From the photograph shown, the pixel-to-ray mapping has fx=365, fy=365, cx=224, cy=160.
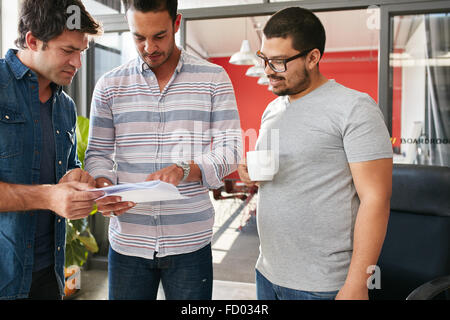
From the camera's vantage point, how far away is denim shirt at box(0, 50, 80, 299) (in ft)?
3.50

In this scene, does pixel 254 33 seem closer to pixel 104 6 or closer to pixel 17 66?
pixel 104 6

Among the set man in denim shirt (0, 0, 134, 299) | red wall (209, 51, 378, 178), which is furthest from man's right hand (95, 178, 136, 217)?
red wall (209, 51, 378, 178)

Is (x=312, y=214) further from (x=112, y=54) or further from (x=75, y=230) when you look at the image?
(x=112, y=54)

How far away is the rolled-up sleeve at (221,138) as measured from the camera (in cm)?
119

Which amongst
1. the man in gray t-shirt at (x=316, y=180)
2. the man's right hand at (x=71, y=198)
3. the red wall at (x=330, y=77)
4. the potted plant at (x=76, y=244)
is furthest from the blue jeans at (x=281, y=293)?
the red wall at (x=330, y=77)

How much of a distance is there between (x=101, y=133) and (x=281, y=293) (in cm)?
79

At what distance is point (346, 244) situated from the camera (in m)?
1.07

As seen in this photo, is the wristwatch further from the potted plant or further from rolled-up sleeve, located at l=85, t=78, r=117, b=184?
the potted plant

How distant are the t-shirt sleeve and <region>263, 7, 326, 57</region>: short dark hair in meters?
0.25

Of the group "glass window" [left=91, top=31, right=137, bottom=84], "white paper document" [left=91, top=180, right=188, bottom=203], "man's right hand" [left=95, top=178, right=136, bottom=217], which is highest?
"glass window" [left=91, top=31, right=137, bottom=84]

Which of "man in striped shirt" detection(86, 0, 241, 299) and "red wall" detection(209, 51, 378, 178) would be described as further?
"red wall" detection(209, 51, 378, 178)

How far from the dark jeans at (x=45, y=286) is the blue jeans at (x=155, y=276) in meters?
0.18

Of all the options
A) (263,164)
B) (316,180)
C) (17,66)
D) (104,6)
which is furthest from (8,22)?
(316,180)
